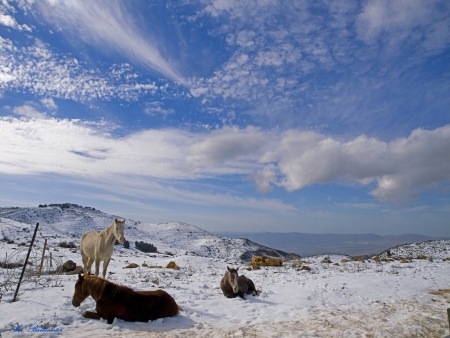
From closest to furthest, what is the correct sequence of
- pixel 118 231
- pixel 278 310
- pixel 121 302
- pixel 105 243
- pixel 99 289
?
1. pixel 121 302
2. pixel 99 289
3. pixel 278 310
4. pixel 118 231
5. pixel 105 243

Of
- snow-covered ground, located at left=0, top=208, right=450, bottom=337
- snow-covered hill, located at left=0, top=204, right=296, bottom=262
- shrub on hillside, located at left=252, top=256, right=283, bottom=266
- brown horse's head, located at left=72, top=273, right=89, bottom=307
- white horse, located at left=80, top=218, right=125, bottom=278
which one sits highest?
snow-covered hill, located at left=0, top=204, right=296, bottom=262

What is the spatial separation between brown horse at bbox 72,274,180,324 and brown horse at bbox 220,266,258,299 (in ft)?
11.2

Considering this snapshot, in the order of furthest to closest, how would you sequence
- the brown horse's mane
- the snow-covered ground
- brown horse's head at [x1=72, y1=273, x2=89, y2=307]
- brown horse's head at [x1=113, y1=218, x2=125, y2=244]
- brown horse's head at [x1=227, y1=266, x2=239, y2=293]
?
brown horse's head at [x1=113, y1=218, x2=125, y2=244]
brown horse's head at [x1=227, y1=266, x2=239, y2=293]
brown horse's head at [x1=72, y1=273, x2=89, y2=307]
the brown horse's mane
the snow-covered ground

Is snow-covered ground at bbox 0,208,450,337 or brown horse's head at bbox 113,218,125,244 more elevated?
brown horse's head at bbox 113,218,125,244

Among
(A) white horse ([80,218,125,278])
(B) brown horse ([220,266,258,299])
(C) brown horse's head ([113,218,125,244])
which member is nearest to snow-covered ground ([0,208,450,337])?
(B) brown horse ([220,266,258,299])

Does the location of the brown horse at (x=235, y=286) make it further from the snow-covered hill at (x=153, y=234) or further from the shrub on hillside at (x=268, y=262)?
the snow-covered hill at (x=153, y=234)

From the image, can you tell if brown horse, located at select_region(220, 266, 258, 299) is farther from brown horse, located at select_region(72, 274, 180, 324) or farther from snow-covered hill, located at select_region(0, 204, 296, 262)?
snow-covered hill, located at select_region(0, 204, 296, 262)

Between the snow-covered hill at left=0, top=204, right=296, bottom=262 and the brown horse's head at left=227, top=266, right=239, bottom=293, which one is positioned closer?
the brown horse's head at left=227, top=266, right=239, bottom=293

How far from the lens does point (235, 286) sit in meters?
10.6

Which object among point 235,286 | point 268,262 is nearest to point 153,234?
point 268,262

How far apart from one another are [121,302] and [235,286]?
15.6ft

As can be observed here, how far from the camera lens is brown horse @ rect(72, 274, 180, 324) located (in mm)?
6988

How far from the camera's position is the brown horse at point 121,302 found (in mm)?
6988

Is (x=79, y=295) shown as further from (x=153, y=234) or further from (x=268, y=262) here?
(x=153, y=234)
